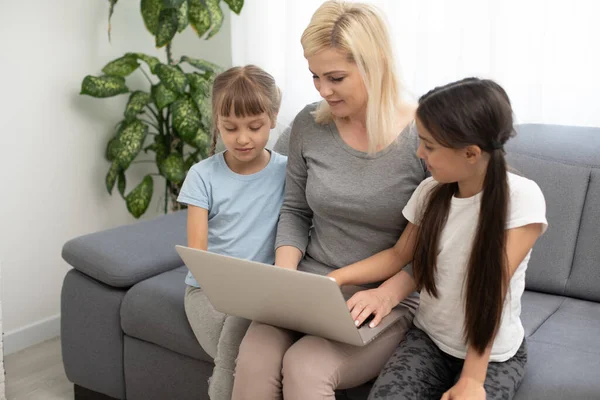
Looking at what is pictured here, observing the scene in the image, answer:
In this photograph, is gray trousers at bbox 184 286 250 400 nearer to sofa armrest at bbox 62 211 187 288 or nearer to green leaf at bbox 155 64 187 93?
sofa armrest at bbox 62 211 187 288

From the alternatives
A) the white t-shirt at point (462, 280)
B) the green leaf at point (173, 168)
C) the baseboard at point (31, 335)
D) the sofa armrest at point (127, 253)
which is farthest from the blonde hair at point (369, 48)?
the baseboard at point (31, 335)

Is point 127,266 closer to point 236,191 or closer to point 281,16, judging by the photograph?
point 236,191

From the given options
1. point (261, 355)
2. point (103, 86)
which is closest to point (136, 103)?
point (103, 86)

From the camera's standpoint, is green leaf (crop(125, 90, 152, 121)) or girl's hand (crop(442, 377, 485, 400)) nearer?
girl's hand (crop(442, 377, 485, 400))

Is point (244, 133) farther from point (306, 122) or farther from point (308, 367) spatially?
point (308, 367)

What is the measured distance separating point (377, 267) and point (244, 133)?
1.49 ft

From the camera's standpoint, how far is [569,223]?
2.00m

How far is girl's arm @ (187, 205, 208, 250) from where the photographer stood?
192 cm

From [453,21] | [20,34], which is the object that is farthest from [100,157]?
[453,21]

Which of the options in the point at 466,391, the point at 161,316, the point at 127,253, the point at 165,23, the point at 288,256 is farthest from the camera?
the point at 165,23

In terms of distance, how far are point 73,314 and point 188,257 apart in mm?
848

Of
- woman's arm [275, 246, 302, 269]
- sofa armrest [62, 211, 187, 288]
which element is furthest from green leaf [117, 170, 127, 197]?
woman's arm [275, 246, 302, 269]

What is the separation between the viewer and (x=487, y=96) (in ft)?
4.72

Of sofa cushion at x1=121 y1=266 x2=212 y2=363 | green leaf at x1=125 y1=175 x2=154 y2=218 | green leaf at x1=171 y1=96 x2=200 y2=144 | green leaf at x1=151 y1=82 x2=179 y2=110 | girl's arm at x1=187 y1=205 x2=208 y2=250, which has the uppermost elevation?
→ green leaf at x1=151 y1=82 x2=179 y2=110
